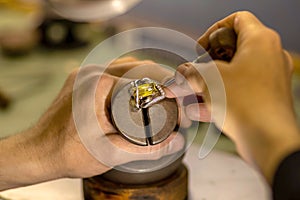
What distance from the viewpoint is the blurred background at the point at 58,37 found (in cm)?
152

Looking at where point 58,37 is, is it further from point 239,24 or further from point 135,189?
point 239,24

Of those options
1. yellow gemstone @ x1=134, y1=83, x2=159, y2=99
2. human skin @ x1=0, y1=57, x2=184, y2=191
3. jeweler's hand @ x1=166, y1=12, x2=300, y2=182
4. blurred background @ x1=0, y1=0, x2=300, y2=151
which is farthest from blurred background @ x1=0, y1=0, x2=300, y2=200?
jeweler's hand @ x1=166, y1=12, x2=300, y2=182

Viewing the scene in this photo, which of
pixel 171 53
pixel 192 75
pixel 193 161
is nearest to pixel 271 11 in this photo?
pixel 193 161

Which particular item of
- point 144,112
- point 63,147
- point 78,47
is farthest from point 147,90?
point 78,47

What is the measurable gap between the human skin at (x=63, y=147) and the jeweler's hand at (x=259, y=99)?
0.20 m

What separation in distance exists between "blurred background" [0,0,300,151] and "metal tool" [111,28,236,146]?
642mm

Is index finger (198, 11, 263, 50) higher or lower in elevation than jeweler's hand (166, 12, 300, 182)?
higher

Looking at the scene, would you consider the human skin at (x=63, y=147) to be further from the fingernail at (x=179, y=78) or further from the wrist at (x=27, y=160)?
the fingernail at (x=179, y=78)

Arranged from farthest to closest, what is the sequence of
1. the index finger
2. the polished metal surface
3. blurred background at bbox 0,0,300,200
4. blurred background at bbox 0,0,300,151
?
blurred background at bbox 0,0,300,151
blurred background at bbox 0,0,300,200
the polished metal surface
the index finger

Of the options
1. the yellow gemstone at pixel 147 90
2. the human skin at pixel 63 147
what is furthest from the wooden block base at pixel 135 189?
the yellow gemstone at pixel 147 90

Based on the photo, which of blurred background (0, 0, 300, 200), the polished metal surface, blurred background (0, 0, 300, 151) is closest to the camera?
the polished metal surface

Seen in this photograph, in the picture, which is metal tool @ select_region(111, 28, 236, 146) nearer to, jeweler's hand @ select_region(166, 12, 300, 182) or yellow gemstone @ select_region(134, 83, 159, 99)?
yellow gemstone @ select_region(134, 83, 159, 99)

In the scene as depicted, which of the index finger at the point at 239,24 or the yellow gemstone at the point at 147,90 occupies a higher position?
the index finger at the point at 239,24

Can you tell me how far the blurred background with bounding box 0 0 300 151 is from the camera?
1.52 meters
